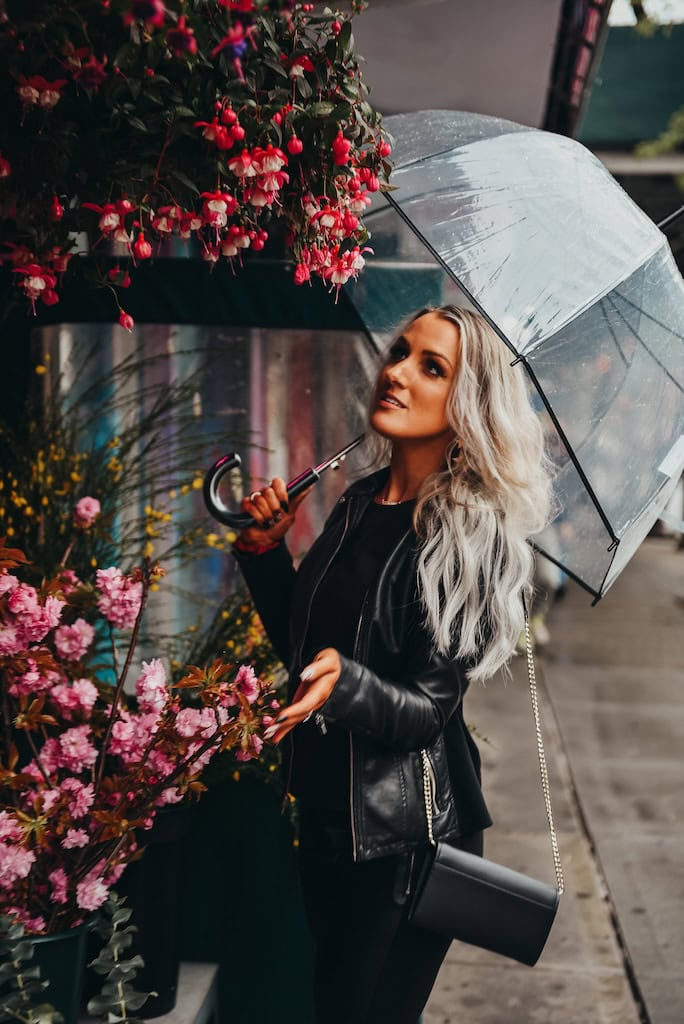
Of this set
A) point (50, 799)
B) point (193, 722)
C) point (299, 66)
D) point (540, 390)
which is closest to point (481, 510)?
point (540, 390)

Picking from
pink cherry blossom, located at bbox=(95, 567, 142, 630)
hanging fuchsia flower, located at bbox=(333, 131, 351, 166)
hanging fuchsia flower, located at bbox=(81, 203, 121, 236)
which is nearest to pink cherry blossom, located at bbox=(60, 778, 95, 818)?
pink cherry blossom, located at bbox=(95, 567, 142, 630)

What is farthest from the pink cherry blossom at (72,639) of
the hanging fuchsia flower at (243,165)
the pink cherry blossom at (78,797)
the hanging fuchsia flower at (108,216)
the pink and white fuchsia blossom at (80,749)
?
the hanging fuchsia flower at (243,165)

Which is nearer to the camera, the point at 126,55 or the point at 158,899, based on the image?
the point at 126,55

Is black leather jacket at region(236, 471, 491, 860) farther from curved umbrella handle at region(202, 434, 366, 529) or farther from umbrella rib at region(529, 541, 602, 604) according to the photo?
umbrella rib at region(529, 541, 602, 604)

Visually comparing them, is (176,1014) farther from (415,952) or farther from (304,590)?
(304,590)

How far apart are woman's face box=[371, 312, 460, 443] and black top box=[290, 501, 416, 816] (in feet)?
0.60

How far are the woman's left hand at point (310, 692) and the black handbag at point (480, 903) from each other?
0.44 metres

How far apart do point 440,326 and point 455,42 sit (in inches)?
124

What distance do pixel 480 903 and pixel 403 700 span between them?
0.52m

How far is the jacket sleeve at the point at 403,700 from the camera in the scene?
209 cm

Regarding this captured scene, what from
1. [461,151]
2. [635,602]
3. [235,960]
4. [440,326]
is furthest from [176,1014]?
[635,602]

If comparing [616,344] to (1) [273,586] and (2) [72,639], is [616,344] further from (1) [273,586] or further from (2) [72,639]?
(2) [72,639]

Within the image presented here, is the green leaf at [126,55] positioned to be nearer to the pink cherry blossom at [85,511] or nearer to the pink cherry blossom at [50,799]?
the pink cherry blossom at [85,511]

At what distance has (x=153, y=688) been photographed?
7.68 feet
